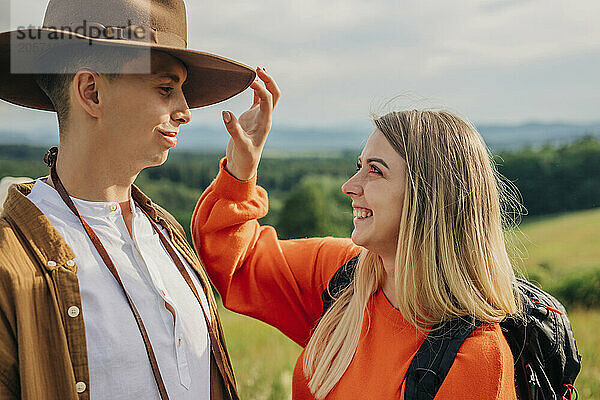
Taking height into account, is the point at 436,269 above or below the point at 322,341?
above

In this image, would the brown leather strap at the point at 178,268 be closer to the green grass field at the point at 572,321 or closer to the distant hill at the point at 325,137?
the green grass field at the point at 572,321

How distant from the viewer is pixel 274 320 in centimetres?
300

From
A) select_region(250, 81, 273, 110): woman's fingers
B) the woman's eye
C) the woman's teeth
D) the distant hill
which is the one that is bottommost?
the distant hill

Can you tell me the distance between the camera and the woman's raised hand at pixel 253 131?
2682 millimetres

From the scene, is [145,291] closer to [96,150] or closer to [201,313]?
[201,313]

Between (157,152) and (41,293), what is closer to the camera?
(41,293)

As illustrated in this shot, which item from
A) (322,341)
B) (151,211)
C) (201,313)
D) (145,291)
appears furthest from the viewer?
(322,341)

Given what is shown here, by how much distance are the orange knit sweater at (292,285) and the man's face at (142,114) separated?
58 centimetres

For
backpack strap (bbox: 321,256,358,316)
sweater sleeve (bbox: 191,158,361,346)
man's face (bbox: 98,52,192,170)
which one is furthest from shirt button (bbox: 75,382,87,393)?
backpack strap (bbox: 321,256,358,316)

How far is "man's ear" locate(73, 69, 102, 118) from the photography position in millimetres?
2107

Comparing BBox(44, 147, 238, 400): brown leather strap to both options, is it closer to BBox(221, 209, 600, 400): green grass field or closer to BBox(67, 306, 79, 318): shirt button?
BBox(67, 306, 79, 318): shirt button

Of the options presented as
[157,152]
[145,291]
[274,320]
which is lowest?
[274,320]

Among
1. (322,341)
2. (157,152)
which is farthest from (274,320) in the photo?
(157,152)

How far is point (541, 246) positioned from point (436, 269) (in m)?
8.77
